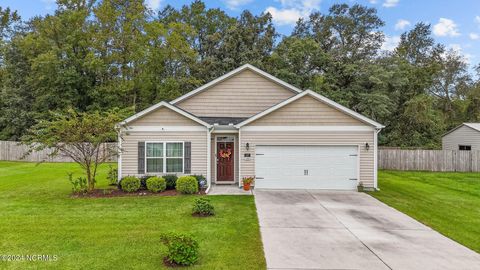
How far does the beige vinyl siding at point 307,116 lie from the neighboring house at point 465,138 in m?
13.1

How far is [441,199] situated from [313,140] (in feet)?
17.8

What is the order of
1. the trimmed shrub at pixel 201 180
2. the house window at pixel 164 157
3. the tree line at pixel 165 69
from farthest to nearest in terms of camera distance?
→ the tree line at pixel 165 69 < the house window at pixel 164 157 < the trimmed shrub at pixel 201 180

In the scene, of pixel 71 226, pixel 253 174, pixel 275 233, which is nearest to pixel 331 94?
pixel 253 174

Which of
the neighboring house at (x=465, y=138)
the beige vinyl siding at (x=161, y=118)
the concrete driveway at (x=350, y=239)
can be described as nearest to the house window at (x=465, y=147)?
the neighboring house at (x=465, y=138)

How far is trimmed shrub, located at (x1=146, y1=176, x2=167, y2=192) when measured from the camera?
12.1 metres

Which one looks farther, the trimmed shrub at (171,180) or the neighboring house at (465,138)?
the neighboring house at (465,138)

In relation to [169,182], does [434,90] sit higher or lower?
higher

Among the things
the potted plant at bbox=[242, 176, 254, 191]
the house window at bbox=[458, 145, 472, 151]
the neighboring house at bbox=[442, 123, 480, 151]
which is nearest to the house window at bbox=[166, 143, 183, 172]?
the potted plant at bbox=[242, 176, 254, 191]

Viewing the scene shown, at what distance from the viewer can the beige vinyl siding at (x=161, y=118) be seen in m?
12.8

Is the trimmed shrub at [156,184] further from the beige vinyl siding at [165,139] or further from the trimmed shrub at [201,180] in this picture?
the trimmed shrub at [201,180]

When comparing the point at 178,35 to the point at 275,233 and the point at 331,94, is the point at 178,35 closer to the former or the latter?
the point at 331,94

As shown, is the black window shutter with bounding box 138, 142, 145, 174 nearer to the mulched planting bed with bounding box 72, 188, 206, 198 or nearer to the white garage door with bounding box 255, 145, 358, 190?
the mulched planting bed with bounding box 72, 188, 206, 198

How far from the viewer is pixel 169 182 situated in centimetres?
1257

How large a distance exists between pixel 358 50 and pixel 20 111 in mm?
37233
